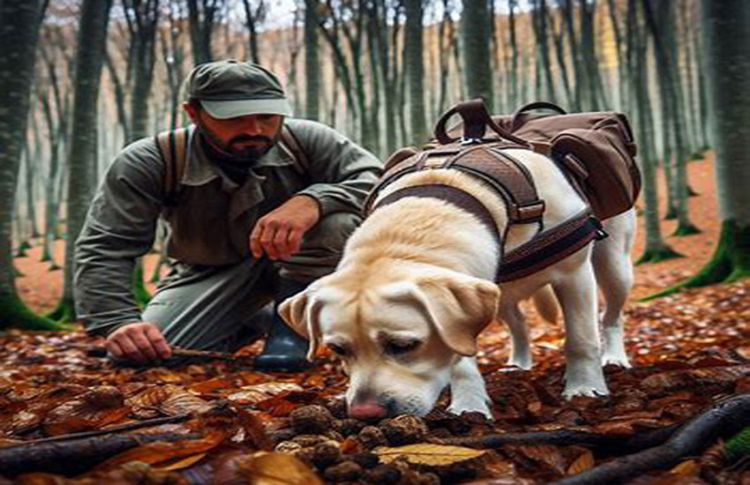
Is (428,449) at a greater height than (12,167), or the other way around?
(12,167)

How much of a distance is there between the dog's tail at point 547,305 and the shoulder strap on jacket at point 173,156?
2.21m

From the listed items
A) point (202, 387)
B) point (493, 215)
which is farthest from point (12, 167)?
point (493, 215)

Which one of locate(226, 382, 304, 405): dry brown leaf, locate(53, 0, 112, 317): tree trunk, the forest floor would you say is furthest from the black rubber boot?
locate(53, 0, 112, 317): tree trunk

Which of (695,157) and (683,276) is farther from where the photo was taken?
(695,157)

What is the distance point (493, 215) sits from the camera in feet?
8.20

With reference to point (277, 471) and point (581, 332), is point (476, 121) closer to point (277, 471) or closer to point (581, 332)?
point (581, 332)

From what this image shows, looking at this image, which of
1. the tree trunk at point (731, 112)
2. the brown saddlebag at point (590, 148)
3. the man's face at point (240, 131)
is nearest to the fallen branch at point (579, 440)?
the brown saddlebag at point (590, 148)

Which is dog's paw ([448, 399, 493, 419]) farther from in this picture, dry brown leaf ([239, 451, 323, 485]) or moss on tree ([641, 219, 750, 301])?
moss on tree ([641, 219, 750, 301])

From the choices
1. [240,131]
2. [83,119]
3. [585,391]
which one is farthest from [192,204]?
[83,119]

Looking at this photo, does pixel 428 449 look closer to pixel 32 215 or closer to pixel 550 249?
pixel 550 249

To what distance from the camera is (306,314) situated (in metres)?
2.34

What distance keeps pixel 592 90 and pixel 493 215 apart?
18.4 metres

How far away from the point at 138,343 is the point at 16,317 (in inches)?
152

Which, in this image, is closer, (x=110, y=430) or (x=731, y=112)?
(x=110, y=430)
